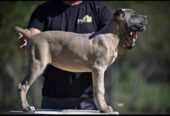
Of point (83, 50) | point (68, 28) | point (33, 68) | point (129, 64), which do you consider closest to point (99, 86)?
point (83, 50)

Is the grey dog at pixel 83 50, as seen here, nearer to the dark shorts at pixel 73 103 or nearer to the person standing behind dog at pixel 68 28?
the person standing behind dog at pixel 68 28

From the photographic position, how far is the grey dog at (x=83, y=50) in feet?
27.0

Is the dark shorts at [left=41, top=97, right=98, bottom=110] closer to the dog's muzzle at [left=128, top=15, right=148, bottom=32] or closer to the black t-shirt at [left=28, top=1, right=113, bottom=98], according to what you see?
the black t-shirt at [left=28, top=1, right=113, bottom=98]

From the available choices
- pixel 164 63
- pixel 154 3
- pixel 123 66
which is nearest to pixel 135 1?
pixel 154 3

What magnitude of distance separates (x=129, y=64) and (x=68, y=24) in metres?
46.5

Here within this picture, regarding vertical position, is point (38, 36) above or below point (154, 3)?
above

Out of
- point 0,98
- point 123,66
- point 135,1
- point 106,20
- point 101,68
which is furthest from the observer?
point 123,66

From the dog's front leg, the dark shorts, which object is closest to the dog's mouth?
the dog's front leg

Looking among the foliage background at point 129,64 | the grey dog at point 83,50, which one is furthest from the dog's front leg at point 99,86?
the foliage background at point 129,64

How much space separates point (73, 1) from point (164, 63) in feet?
127

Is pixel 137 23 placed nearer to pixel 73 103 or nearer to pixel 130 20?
pixel 130 20

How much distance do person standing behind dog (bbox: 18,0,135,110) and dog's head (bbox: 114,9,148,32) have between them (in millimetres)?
835

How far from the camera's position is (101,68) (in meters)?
8.21

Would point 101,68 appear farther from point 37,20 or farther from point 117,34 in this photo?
point 37,20
